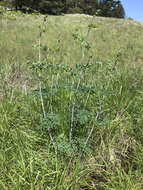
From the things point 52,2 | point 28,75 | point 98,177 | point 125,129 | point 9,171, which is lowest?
point 98,177

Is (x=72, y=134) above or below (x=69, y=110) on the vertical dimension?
below

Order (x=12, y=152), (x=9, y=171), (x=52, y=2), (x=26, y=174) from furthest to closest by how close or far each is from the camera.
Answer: (x=52, y=2) → (x=12, y=152) → (x=9, y=171) → (x=26, y=174)

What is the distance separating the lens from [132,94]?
2852 mm

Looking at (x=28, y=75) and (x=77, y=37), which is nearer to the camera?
(x=77, y=37)

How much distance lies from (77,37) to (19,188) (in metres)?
1.36

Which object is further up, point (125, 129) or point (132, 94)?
point (132, 94)

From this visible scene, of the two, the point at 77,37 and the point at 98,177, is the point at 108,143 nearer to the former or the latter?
the point at 98,177

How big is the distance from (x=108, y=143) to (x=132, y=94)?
1082 mm

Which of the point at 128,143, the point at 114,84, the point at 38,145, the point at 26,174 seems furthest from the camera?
the point at 114,84

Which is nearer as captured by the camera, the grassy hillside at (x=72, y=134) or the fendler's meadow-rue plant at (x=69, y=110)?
the grassy hillside at (x=72, y=134)

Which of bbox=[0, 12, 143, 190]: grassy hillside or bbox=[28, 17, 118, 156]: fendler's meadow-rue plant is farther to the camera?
bbox=[28, 17, 118, 156]: fendler's meadow-rue plant

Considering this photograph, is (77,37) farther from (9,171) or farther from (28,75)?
(28,75)

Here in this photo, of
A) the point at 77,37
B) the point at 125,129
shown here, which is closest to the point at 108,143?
the point at 125,129

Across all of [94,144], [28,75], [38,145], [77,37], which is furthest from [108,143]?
[28,75]
